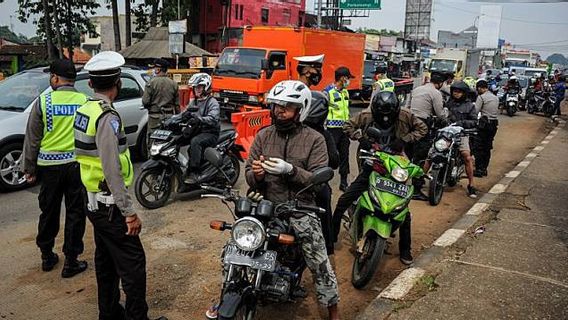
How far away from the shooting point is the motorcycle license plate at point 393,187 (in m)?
4.25

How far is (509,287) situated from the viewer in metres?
4.16

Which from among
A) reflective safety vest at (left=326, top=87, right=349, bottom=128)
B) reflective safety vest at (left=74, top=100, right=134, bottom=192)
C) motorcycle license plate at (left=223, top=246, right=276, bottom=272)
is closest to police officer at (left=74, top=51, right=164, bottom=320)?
reflective safety vest at (left=74, top=100, right=134, bottom=192)

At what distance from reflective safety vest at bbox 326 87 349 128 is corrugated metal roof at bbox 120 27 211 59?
1581 centimetres

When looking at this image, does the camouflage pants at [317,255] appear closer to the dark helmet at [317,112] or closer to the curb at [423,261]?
the curb at [423,261]

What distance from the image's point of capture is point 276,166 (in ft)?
10.2

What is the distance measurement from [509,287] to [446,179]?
3.55 meters

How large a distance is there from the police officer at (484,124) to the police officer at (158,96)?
5282 millimetres

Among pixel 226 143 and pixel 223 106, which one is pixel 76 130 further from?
pixel 223 106

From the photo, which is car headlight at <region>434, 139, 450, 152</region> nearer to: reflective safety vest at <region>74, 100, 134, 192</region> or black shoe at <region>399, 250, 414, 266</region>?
black shoe at <region>399, 250, 414, 266</region>

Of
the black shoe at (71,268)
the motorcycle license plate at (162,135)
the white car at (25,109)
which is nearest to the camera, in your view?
the black shoe at (71,268)

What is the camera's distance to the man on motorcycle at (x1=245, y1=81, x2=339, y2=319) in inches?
129

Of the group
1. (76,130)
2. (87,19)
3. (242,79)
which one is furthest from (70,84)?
(87,19)

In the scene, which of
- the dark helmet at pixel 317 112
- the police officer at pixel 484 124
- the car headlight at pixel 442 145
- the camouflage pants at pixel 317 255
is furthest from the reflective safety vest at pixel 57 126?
the police officer at pixel 484 124

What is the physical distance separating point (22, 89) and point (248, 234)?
598 centimetres
